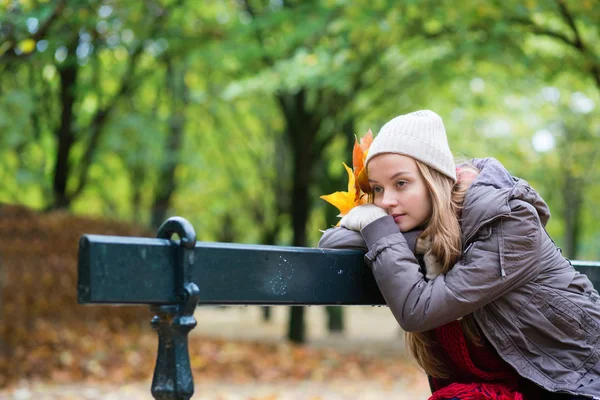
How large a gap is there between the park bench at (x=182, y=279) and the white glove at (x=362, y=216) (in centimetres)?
17

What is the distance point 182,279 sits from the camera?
163 cm

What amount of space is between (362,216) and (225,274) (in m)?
0.52

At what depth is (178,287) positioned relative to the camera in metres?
1.64

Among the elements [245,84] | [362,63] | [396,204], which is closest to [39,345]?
[245,84]

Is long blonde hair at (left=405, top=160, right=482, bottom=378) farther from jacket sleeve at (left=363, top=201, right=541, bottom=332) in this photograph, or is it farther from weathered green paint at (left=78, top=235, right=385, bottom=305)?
weathered green paint at (left=78, top=235, right=385, bottom=305)

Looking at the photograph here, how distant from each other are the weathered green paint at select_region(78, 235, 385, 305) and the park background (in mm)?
3307

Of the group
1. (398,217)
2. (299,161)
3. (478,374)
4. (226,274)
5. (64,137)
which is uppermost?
(64,137)

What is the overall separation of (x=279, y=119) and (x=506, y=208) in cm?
1602

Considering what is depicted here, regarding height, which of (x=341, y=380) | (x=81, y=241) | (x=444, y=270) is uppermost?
(x=81, y=241)

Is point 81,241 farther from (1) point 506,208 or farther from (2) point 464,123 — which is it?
(2) point 464,123

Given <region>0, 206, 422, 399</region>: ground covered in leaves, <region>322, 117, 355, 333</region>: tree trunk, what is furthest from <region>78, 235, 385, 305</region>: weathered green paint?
<region>322, 117, 355, 333</region>: tree trunk

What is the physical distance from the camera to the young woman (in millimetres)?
1943

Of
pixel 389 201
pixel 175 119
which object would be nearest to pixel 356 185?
pixel 389 201

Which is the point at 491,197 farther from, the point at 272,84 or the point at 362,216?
the point at 272,84
